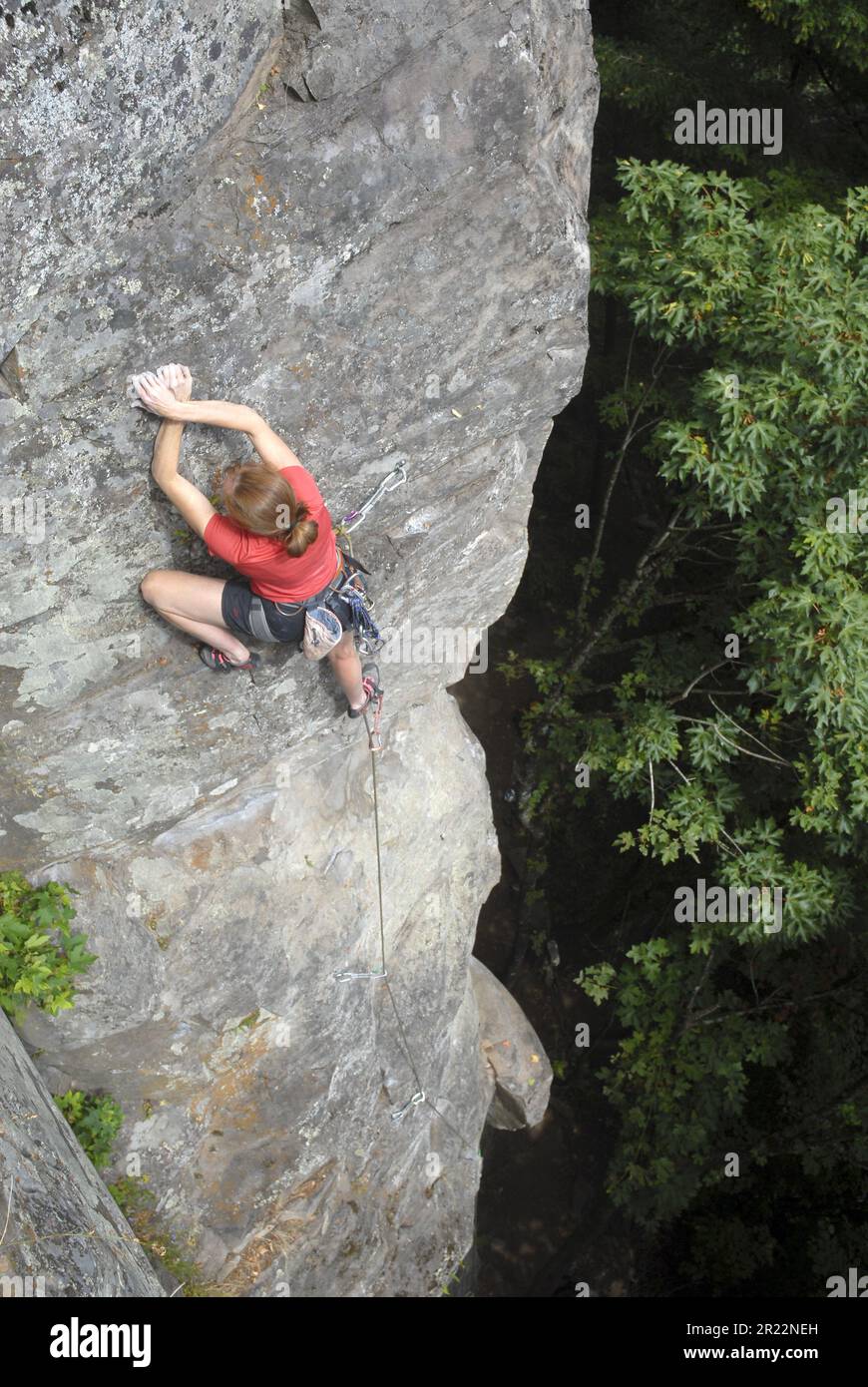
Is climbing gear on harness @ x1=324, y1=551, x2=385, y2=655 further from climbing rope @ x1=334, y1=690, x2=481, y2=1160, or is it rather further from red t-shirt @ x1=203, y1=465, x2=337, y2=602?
climbing rope @ x1=334, y1=690, x2=481, y2=1160

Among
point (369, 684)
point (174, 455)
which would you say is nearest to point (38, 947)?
point (369, 684)

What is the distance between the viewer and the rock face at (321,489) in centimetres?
456

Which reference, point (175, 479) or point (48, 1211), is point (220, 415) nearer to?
point (175, 479)

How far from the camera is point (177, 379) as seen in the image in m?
4.81

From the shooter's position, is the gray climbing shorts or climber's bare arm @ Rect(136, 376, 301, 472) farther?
the gray climbing shorts

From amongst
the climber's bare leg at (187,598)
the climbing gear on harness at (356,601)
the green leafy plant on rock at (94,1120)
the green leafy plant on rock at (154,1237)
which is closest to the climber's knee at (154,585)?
the climber's bare leg at (187,598)

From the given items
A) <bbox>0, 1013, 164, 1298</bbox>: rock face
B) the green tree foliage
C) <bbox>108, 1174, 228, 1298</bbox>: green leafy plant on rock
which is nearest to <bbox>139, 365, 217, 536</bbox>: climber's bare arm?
<bbox>0, 1013, 164, 1298</bbox>: rock face

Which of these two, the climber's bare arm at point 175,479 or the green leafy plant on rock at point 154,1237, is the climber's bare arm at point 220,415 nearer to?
the climber's bare arm at point 175,479

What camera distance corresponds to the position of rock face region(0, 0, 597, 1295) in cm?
456

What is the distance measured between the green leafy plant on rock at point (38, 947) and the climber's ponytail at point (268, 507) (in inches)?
102

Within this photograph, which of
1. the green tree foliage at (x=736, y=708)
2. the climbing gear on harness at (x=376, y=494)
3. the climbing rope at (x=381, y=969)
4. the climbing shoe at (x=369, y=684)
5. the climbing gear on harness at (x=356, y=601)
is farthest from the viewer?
the green tree foliage at (x=736, y=708)

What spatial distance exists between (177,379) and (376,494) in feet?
4.68

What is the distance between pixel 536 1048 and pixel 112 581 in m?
6.51

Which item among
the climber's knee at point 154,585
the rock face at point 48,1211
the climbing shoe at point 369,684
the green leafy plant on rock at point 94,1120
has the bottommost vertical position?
the green leafy plant on rock at point 94,1120
